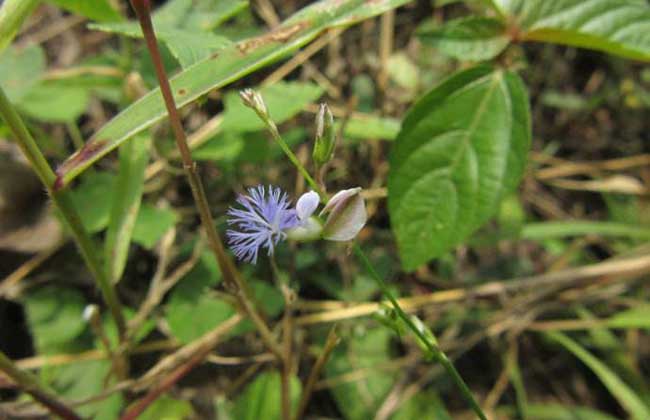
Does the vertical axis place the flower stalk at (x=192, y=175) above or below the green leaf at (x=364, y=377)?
above

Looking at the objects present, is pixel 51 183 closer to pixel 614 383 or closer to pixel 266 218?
pixel 266 218

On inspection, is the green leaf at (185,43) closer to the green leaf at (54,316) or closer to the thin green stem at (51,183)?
the thin green stem at (51,183)

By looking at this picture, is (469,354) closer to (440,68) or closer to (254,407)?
(254,407)

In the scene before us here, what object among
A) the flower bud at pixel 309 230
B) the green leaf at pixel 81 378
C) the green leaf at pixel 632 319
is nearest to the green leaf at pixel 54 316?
the green leaf at pixel 81 378

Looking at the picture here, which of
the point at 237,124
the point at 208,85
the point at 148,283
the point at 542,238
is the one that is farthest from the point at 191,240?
the point at 542,238

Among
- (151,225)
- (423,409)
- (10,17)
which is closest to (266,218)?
(10,17)

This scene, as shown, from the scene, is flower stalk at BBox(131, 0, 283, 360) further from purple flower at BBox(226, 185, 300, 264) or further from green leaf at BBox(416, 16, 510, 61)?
green leaf at BBox(416, 16, 510, 61)
